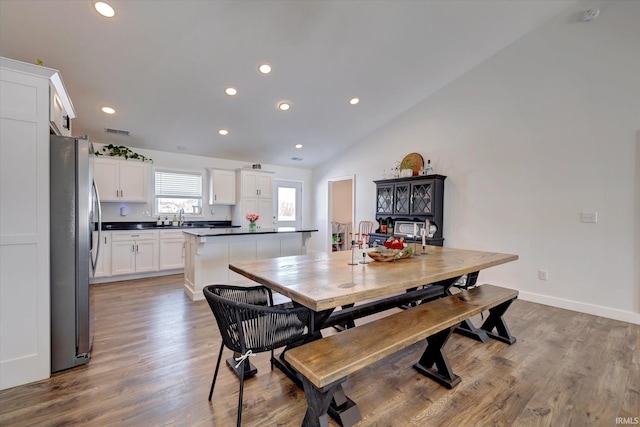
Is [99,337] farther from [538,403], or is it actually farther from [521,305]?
[521,305]

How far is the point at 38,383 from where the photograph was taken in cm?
196

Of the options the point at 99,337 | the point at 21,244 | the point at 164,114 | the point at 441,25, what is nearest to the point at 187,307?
the point at 99,337

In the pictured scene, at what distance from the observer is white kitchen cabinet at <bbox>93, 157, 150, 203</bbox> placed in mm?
4551

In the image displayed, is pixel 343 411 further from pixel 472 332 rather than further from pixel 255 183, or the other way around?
pixel 255 183

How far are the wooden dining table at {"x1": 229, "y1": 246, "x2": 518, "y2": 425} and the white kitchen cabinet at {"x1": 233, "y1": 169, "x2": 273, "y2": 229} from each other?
3.73 m

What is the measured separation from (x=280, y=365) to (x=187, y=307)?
6.25ft

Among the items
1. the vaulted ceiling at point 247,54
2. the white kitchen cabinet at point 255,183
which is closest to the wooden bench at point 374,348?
the vaulted ceiling at point 247,54

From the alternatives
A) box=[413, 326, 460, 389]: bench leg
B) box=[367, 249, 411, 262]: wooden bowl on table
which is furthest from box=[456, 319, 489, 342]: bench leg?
box=[367, 249, 411, 262]: wooden bowl on table

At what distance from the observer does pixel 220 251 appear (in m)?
4.05

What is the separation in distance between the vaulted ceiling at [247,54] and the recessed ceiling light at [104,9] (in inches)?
1.8

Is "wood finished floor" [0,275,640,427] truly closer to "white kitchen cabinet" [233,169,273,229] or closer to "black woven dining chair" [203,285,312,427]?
"black woven dining chair" [203,285,312,427]

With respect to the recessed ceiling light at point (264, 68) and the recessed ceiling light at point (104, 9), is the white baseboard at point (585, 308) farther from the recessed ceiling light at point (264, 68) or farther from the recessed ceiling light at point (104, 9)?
the recessed ceiling light at point (104, 9)

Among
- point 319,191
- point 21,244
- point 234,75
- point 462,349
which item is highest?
point 234,75

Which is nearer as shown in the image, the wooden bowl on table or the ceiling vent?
the wooden bowl on table
